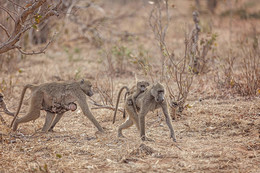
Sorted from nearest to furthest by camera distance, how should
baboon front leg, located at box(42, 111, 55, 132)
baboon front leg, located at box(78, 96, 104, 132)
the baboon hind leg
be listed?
the baboon hind leg < baboon front leg, located at box(78, 96, 104, 132) < baboon front leg, located at box(42, 111, 55, 132)

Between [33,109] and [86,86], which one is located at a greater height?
[86,86]

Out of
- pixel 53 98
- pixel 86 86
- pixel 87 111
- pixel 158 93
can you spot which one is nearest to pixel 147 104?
pixel 158 93

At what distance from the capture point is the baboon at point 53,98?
20.8 ft

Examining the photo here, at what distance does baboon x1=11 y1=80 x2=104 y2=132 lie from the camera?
6.35m

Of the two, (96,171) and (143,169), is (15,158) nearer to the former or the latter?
(96,171)

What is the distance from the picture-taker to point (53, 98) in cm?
642

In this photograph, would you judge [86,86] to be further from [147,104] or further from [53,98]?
[147,104]

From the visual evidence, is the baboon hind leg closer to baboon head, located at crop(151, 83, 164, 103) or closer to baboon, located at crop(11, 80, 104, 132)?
baboon, located at crop(11, 80, 104, 132)

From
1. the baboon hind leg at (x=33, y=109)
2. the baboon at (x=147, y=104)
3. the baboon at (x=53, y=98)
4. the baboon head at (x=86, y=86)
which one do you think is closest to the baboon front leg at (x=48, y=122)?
the baboon at (x=53, y=98)

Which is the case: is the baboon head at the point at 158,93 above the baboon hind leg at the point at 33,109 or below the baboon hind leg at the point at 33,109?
above

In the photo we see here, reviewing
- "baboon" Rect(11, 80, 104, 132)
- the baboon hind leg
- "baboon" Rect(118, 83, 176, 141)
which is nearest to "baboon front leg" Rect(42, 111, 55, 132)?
"baboon" Rect(11, 80, 104, 132)

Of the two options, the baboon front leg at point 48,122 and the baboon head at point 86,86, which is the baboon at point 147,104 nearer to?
the baboon head at point 86,86

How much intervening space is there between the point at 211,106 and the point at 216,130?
4.10 ft

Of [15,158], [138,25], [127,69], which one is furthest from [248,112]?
[138,25]
